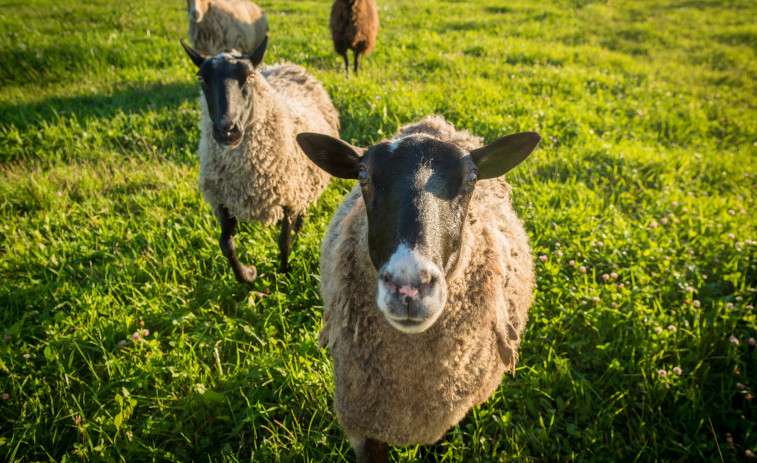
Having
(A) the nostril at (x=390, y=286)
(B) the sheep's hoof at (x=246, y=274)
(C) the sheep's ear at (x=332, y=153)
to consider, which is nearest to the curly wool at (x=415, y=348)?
(C) the sheep's ear at (x=332, y=153)

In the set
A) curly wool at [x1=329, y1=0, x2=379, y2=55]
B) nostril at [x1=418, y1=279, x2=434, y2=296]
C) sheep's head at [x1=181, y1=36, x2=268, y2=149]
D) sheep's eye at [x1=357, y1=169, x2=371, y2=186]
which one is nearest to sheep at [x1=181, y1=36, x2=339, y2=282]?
sheep's head at [x1=181, y1=36, x2=268, y2=149]

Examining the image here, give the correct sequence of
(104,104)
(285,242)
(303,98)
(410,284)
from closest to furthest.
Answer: (410,284)
(285,242)
(303,98)
(104,104)

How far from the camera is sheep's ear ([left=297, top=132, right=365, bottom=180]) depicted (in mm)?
1930

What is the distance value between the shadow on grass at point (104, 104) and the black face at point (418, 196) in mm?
5777

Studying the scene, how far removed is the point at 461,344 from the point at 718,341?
2276 mm

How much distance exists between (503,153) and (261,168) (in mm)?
2228

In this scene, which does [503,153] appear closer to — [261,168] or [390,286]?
[390,286]

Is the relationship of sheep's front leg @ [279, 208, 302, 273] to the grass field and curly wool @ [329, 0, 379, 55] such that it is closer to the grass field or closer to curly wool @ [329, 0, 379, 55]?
the grass field

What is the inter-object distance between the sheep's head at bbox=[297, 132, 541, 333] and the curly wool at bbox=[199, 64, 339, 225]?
1517mm

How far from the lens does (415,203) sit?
1553 millimetres

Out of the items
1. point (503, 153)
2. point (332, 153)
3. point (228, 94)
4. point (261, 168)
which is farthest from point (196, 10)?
point (503, 153)

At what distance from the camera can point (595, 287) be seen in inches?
121

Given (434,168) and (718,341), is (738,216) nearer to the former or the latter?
(718,341)

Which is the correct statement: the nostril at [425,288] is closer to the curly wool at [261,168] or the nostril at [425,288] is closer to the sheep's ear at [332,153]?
the sheep's ear at [332,153]
